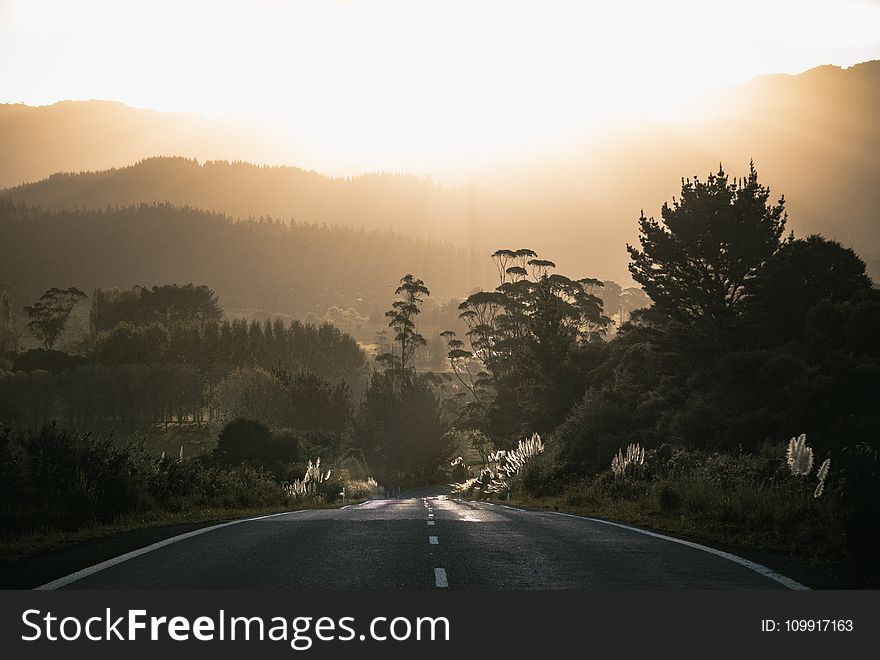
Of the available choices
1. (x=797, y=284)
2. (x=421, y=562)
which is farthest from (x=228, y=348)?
(x=421, y=562)

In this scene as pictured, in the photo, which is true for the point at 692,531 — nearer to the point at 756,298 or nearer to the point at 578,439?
the point at 578,439

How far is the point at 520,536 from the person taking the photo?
15.6 metres

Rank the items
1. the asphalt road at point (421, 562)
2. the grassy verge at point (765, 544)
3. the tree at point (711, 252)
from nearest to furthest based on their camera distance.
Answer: the asphalt road at point (421, 562)
the grassy verge at point (765, 544)
the tree at point (711, 252)

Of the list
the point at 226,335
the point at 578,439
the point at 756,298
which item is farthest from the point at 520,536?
the point at 226,335

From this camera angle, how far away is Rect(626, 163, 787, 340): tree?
1971 inches

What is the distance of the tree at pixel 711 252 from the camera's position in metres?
50.1

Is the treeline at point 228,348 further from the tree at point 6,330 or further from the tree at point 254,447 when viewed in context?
the tree at point 254,447

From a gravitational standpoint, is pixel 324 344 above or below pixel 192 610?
below

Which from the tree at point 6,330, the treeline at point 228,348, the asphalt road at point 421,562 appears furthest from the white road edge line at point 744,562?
the tree at point 6,330

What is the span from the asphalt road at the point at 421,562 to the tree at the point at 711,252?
3521 cm

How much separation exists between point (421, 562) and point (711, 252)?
138ft

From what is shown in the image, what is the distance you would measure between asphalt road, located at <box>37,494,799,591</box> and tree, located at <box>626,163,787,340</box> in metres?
35.2

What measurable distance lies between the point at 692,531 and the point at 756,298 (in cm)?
3548

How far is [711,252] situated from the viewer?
1981 inches
